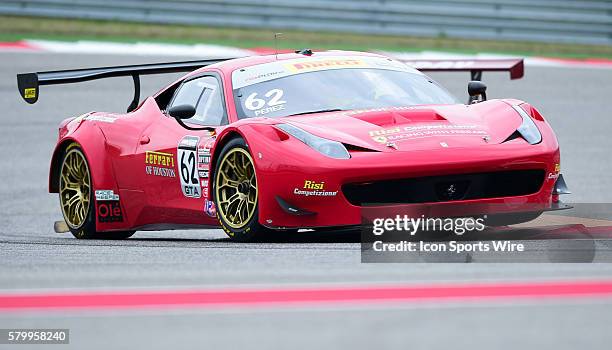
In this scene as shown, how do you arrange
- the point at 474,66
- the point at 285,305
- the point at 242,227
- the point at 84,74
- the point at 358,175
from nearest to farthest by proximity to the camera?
the point at 285,305, the point at 358,175, the point at 242,227, the point at 84,74, the point at 474,66

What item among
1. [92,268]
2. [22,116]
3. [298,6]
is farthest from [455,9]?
[92,268]

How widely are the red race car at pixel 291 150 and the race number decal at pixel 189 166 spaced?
1 cm

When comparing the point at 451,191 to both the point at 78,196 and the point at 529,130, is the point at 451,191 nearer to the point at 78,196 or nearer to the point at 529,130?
the point at 529,130

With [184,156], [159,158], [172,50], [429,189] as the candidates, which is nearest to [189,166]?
[184,156]

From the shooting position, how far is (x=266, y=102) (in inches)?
309

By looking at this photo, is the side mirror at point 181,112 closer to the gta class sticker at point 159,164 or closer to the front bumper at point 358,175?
the gta class sticker at point 159,164

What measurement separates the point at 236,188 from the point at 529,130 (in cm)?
164

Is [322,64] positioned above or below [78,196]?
above

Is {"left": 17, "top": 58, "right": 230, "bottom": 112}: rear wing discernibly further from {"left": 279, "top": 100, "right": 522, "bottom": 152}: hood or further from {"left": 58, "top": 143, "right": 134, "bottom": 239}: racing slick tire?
{"left": 279, "top": 100, "right": 522, "bottom": 152}: hood

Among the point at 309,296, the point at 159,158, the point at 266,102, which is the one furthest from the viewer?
the point at 159,158

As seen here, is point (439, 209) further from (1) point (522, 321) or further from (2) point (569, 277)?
(1) point (522, 321)

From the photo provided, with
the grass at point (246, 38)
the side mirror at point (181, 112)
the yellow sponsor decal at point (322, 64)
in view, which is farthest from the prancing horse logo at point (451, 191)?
the grass at point (246, 38)

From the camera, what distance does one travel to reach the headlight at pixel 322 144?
22.4 ft

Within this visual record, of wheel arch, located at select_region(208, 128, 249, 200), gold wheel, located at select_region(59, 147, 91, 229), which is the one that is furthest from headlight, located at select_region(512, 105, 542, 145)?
gold wheel, located at select_region(59, 147, 91, 229)
